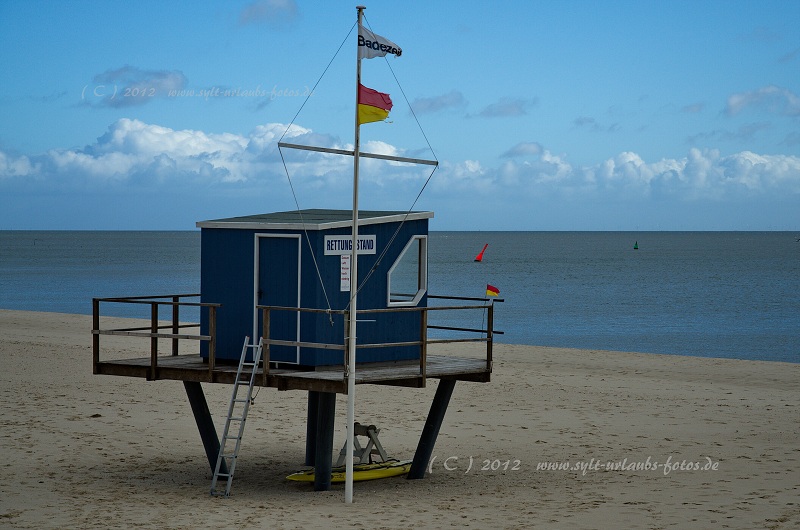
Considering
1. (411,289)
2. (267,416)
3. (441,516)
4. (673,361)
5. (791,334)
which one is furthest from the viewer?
(411,289)

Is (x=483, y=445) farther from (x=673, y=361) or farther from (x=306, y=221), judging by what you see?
(x=673, y=361)

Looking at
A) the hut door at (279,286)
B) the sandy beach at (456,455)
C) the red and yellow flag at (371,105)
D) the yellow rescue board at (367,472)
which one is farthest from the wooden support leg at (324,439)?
the red and yellow flag at (371,105)

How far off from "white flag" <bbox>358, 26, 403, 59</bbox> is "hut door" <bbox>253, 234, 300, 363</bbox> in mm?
2507

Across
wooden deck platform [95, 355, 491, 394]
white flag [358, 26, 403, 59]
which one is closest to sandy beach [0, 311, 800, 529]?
wooden deck platform [95, 355, 491, 394]

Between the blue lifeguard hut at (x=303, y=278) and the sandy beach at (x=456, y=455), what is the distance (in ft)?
6.86

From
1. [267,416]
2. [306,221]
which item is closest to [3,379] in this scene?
[267,416]

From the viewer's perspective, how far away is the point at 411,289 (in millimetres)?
90562

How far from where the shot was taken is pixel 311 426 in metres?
15.0

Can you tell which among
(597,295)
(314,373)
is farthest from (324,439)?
(597,295)

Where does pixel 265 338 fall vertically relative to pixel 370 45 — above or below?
below

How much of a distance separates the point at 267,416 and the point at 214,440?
5.44 metres

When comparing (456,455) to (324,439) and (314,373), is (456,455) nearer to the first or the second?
(324,439)

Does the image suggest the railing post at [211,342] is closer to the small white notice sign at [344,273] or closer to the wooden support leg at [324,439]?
the wooden support leg at [324,439]

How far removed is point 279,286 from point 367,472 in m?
3.41
